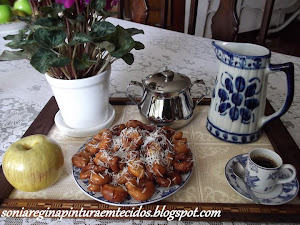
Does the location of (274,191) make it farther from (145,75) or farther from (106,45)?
(145,75)

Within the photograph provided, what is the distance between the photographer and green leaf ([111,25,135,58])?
539 millimetres

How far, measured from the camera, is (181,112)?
0.62 m

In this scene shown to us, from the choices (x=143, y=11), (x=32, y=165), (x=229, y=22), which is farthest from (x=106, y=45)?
(x=143, y=11)

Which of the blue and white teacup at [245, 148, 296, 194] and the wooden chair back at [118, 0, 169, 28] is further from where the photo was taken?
the wooden chair back at [118, 0, 169, 28]

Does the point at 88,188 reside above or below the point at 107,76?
below

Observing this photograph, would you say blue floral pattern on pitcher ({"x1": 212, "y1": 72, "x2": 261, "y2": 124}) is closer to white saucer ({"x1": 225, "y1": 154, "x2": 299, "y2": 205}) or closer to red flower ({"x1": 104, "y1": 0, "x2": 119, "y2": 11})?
white saucer ({"x1": 225, "y1": 154, "x2": 299, "y2": 205})

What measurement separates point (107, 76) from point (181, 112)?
18 centimetres

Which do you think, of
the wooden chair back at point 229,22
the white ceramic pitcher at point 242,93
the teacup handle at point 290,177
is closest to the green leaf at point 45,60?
the white ceramic pitcher at point 242,93

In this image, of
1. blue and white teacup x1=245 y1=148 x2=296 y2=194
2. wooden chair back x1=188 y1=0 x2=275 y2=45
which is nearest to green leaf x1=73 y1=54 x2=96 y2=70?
blue and white teacup x1=245 y1=148 x2=296 y2=194

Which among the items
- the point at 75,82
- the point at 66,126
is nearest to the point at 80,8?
the point at 75,82

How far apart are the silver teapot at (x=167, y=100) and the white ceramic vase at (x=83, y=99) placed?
0.30ft

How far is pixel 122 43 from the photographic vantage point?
558mm

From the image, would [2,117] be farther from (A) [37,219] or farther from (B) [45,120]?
(A) [37,219]

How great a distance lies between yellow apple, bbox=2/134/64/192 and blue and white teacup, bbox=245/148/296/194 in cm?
32
